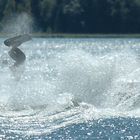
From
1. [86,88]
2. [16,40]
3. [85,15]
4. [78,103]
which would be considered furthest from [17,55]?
[85,15]

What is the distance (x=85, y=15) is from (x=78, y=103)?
8720 cm

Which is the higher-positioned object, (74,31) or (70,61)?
(70,61)

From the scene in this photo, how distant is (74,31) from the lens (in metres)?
125

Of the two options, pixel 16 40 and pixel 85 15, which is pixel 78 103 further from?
pixel 85 15

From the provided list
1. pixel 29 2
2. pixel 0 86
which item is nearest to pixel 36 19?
pixel 29 2

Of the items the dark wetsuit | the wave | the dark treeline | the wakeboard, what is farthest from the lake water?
the dark treeline

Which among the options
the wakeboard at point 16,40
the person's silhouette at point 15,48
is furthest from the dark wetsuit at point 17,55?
the wakeboard at point 16,40

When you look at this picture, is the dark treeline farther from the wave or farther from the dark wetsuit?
the dark wetsuit

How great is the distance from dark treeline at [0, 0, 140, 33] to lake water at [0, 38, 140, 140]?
69514mm

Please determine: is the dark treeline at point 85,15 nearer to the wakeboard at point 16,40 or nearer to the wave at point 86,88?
the wave at point 86,88

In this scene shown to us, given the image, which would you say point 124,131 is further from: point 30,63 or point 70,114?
point 30,63

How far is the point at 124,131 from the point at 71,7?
9775 cm

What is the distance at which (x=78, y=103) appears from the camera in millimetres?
35688

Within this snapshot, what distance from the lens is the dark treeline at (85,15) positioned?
118m
